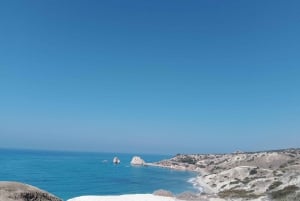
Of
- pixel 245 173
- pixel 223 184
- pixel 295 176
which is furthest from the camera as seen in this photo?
pixel 245 173

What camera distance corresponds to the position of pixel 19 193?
1026cm

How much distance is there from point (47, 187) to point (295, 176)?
58461 mm

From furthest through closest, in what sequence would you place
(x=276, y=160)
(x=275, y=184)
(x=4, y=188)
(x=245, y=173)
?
(x=276, y=160) < (x=245, y=173) < (x=275, y=184) < (x=4, y=188)

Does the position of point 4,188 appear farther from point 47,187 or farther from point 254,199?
point 47,187

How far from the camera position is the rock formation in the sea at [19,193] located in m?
10.0

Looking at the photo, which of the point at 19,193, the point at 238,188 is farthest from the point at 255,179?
the point at 19,193

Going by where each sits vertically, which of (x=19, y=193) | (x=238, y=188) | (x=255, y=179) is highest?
(x=19, y=193)

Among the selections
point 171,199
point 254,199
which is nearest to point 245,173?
point 254,199

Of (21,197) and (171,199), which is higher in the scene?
(21,197)

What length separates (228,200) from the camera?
4759cm

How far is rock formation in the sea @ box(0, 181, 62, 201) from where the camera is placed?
394 inches

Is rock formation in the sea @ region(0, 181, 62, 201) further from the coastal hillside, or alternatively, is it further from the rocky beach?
the coastal hillside

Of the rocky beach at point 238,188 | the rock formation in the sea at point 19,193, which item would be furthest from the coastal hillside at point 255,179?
the rock formation in the sea at point 19,193

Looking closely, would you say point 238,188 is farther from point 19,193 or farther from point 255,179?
point 19,193
